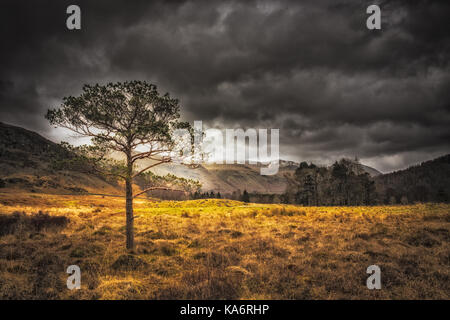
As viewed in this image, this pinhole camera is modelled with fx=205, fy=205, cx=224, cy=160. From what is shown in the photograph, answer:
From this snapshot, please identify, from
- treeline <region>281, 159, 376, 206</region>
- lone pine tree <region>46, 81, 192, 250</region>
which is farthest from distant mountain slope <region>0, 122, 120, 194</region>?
treeline <region>281, 159, 376, 206</region>

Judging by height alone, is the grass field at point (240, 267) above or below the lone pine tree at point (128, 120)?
below

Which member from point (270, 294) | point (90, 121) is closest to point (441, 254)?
point (270, 294)

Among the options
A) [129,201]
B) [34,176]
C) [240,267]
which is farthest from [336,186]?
[34,176]

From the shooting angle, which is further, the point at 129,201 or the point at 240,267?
the point at 129,201

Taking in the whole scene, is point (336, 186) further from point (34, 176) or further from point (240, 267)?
point (34, 176)

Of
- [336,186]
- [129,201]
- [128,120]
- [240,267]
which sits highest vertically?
[128,120]

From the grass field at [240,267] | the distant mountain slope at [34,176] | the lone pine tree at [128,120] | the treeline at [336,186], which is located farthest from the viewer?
the distant mountain slope at [34,176]

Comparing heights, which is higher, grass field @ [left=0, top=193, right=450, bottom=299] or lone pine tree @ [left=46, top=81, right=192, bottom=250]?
lone pine tree @ [left=46, top=81, right=192, bottom=250]

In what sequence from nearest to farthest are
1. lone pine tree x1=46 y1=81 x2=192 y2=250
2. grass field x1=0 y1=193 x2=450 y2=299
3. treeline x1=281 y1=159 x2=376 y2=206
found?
grass field x1=0 y1=193 x2=450 y2=299 < lone pine tree x1=46 y1=81 x2=192 y2=250 < treeline x1=281 y1=159 x2=376 y2=206

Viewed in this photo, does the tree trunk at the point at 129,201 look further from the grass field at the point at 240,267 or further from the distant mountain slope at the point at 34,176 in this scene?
the distant mountain slope at the point at 34,176

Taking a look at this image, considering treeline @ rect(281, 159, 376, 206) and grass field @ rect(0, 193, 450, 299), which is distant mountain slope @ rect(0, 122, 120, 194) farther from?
treeline @ rect(281, 159, 376, 206)

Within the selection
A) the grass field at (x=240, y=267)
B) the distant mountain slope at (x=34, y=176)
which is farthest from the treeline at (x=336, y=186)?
the distant mountain slope at (x=34, y=176)

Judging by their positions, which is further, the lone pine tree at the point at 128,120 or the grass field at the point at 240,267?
the lone pine tree at the point at 128,120
